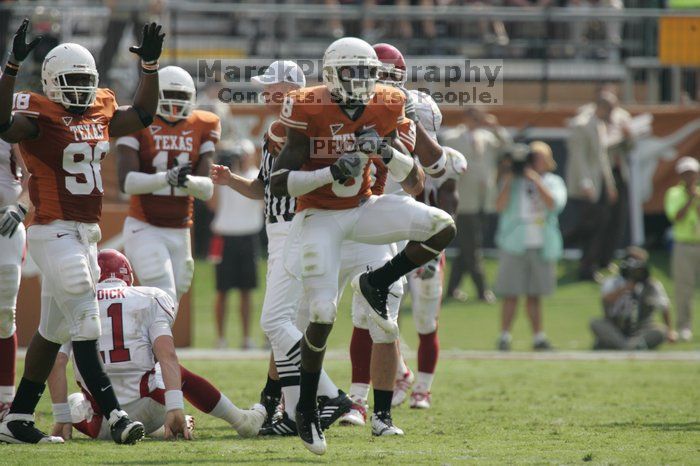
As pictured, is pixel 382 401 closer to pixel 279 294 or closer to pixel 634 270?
pixel 279 294

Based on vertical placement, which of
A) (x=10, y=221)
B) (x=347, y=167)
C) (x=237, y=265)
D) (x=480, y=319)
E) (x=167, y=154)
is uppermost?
(x=167, y=154)

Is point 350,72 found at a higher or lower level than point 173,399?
higher

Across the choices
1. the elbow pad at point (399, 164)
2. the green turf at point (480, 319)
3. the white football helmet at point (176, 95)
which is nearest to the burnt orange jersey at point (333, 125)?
the elbow pad at point (399, 164)

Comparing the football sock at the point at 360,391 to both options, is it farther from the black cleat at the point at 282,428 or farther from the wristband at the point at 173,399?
the wristband at the point at 173,399

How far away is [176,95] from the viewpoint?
780 centimetres

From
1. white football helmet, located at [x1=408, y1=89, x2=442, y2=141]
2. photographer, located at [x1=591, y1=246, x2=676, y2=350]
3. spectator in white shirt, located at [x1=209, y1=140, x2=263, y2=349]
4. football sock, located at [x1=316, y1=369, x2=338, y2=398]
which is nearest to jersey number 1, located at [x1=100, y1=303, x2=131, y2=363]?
football sock, located at [x1=316, y1=369, x2=338, y2=398]

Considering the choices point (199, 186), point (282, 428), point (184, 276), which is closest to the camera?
point (282, 428)

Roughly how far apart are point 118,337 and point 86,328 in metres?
0.42

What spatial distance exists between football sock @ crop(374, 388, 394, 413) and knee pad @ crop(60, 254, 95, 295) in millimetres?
1729

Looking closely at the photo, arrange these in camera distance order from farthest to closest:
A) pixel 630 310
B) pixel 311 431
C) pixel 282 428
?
pixel 630 310, pixel 282 428, pixel 311 431

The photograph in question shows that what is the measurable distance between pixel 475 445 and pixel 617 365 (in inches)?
191

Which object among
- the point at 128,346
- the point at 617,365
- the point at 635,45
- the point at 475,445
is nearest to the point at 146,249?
the point at 128,346

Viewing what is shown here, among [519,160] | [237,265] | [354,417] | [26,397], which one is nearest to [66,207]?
[26,397]

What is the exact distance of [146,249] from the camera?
25.4 feet
